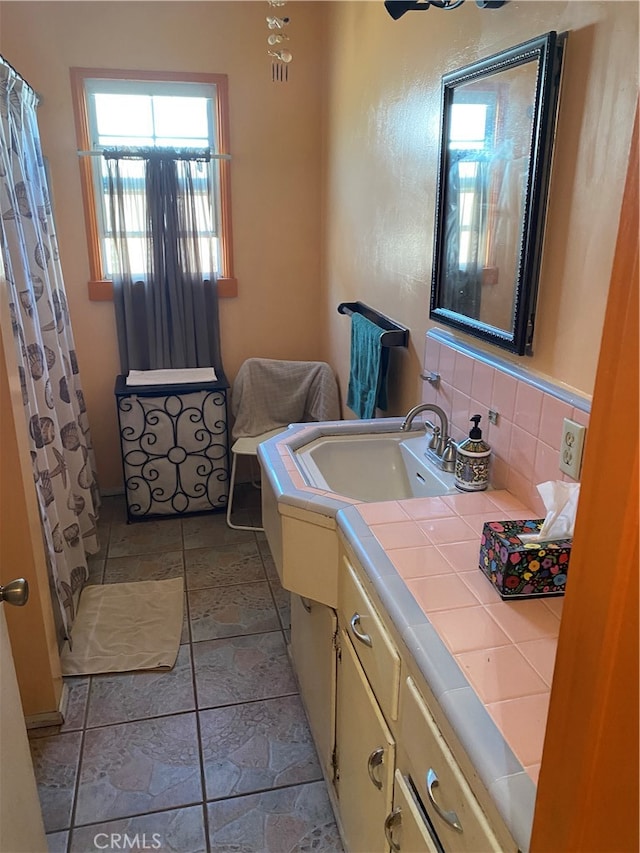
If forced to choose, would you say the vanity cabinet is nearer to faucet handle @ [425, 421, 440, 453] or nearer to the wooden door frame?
the wooden door frame

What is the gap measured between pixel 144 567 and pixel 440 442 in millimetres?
1762

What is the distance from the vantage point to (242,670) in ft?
7.57

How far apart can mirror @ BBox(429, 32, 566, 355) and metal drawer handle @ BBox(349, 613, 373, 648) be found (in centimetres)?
73

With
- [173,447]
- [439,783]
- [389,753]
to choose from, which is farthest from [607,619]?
[173,447]

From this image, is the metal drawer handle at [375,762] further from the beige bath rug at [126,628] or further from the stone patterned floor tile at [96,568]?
the stone patterned floor tile at [96,568]

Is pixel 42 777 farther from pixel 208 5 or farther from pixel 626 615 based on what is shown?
pixel 208 5

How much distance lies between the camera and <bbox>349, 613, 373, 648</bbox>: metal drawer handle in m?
1.31

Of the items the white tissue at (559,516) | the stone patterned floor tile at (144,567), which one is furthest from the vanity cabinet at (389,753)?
the stone patterned floor tile at (144,567)

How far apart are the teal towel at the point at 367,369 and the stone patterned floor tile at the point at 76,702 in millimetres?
1418

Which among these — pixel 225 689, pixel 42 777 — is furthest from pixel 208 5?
pixel 42 777

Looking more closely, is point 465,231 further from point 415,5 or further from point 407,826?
point 407,826

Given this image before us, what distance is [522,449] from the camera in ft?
4.99

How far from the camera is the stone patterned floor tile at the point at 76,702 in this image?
2082 millimetres

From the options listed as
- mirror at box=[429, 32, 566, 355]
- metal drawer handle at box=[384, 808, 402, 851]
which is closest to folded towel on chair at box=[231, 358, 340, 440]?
mirror at box=[429, 32, 566, 355]
